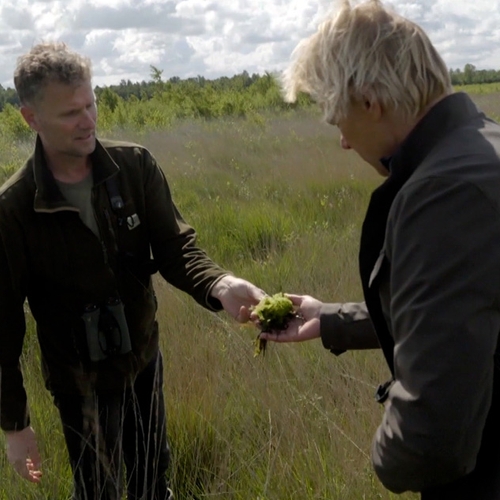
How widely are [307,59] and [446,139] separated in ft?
1.26

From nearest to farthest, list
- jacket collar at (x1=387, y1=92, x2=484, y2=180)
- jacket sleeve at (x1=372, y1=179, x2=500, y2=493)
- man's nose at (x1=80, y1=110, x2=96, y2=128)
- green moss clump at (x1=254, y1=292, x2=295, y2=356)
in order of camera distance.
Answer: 1. jacket sleeve at (x1=372, y1=179, x2=500, y2=493)
2. jacket collar at (x1=387, y1=92, x2=484, y2=180)
3. green moss clump at (x1=254, y1=292, x2=295, y2=356)
4. man's nose at (x1=80, y1=110, x2=96, y2=128)

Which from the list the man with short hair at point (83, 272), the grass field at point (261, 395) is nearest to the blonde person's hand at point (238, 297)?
the man with short hair at point (83, 272)

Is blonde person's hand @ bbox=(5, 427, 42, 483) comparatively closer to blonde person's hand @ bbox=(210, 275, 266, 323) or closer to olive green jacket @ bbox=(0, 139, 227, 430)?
olive green jacket @ bbox=(0, 139, 227, 430)

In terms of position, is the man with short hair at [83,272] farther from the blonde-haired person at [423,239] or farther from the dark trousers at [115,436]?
the blonde-haired person at [423,239]

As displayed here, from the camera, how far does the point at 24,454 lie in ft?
8.42

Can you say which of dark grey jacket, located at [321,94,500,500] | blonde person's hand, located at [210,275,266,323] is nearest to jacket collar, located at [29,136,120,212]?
blonde person's hand, located at [210,275,266,323]

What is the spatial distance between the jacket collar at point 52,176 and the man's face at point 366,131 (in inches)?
48.7

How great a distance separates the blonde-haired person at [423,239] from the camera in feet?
3.88

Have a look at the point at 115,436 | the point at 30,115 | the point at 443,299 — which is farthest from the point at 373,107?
the point at 115,436

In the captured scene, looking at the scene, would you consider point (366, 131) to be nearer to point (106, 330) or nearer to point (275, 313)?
point (275, 313)

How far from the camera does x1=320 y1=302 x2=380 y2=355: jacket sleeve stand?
1978mm

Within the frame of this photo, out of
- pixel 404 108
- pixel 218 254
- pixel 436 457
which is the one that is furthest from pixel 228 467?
pixel 218 254

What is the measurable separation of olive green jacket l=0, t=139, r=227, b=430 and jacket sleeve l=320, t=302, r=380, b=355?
0.75 metres

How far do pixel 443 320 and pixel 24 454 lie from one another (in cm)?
193
